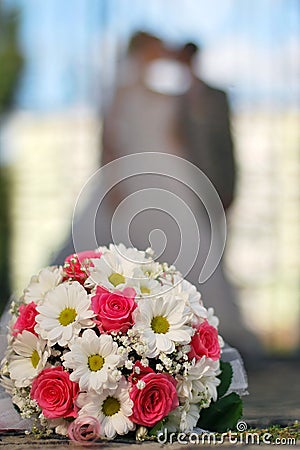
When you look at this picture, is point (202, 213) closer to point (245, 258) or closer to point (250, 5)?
point (245, 258)

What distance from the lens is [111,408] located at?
837mm

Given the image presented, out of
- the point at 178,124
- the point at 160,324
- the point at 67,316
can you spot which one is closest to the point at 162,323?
the point at 160,324

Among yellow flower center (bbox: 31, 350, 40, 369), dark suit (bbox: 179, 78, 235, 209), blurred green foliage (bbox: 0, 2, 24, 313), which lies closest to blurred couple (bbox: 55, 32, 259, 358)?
dark suit (bbox: 179, 78, 235, 209)

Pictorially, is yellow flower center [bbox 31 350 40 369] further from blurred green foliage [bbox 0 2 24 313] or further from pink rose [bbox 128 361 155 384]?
blurred green foliage [bbox 0 2 24 313]

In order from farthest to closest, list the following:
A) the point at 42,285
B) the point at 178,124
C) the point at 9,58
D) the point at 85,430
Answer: the point at 9,58
the point at 178,124
the point at 42,285
the point at 85,430

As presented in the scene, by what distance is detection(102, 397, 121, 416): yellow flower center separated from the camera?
0.83m

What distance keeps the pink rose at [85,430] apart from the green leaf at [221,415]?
0.16m

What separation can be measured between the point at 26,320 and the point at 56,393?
4.0 inches

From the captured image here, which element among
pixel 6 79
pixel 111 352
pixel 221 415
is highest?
pixel 6 79

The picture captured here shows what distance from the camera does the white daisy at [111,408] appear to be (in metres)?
0.82

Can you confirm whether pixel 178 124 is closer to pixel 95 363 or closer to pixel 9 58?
pixel 9 58

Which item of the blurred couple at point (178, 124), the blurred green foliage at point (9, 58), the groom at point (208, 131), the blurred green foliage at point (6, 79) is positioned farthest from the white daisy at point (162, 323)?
the blurred green foliage at point (9, 58)

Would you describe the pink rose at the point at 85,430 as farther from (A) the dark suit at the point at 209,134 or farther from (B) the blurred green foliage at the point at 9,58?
(B) the blurred green foliage at the point at 9,58

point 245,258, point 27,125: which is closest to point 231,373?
point 245,258
